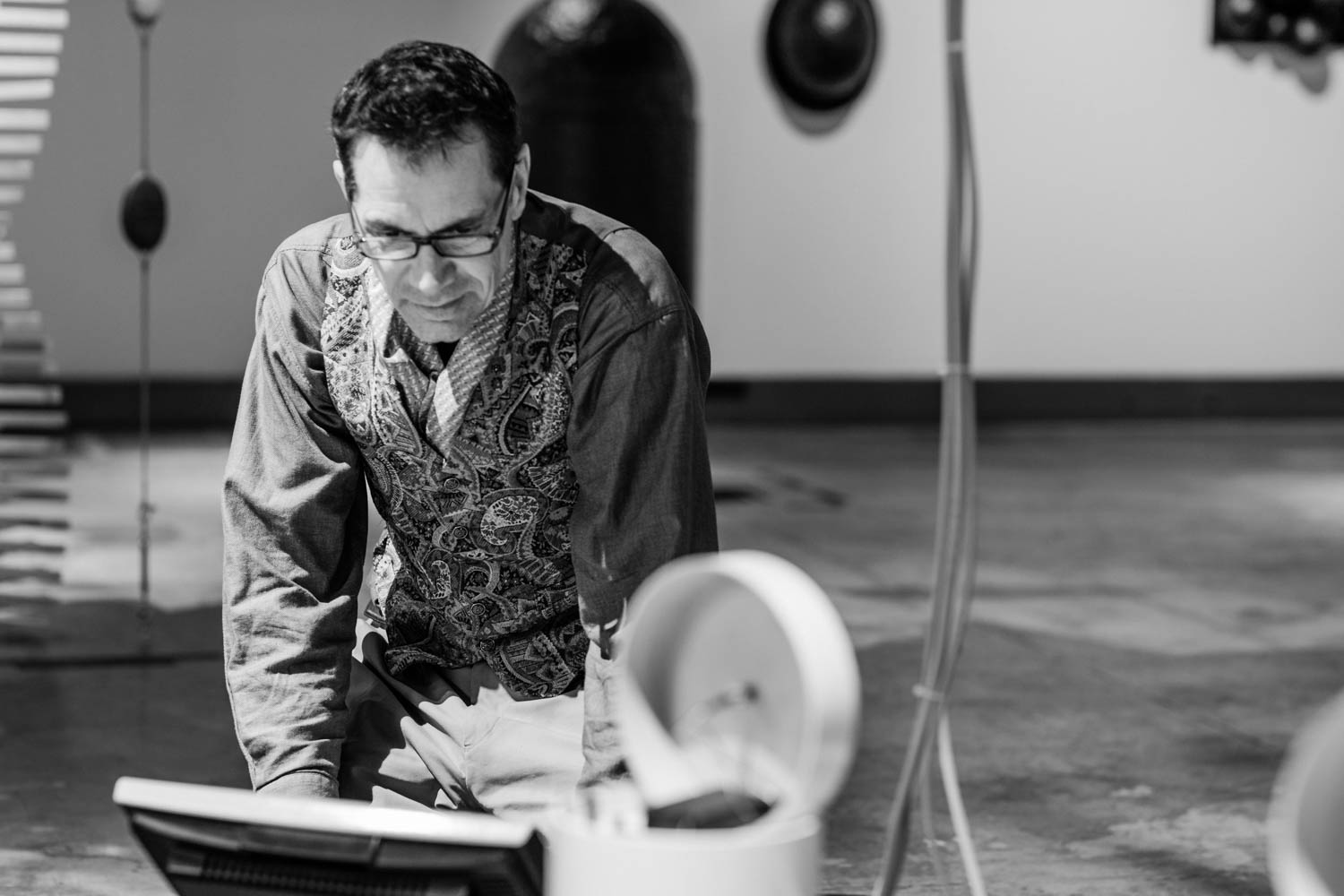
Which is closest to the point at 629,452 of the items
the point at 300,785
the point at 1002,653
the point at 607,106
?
the point at 300,785

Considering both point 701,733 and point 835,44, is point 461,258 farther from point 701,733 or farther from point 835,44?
point 835,44

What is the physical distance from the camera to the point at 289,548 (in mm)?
1655

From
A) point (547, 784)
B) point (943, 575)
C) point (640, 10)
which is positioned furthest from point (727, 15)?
point (943, 575)

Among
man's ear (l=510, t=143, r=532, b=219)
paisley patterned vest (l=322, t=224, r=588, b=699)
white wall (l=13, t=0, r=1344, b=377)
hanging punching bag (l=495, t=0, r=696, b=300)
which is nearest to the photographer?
man's ear (l=510, t=143, r=532, b=219)

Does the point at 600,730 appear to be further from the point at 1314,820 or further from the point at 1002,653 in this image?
the point at 1002,653

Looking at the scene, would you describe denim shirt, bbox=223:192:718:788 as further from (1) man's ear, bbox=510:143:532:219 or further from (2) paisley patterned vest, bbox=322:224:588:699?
(1) man's ear, bbox=510:143:532:219

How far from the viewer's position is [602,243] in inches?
65.9

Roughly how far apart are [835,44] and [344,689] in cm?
687

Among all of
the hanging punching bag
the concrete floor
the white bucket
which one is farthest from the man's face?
the hanging punching bag

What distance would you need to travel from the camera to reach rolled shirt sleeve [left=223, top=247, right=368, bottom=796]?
63.0 inches

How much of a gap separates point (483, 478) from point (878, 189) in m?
6.85

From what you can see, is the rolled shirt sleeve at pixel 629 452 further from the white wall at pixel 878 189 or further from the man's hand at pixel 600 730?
the white wall at pixel 878 189

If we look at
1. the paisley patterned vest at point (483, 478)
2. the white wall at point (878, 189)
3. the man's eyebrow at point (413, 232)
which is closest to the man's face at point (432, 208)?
the man's eyebrow at point (413, 232)

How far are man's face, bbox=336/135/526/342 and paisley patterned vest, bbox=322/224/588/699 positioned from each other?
0.37 feet
